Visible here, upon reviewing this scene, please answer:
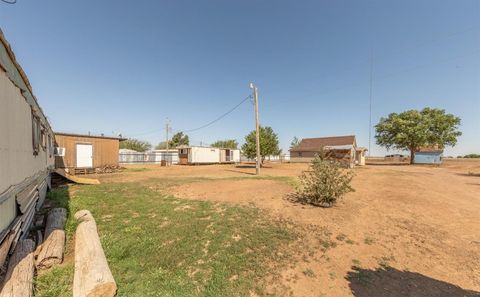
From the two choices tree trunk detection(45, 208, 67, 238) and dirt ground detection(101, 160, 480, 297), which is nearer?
dirt ground detection(101, 160, 480, 297)

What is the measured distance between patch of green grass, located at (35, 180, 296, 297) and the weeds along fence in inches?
1087

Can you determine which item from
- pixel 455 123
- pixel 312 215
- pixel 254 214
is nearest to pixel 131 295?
pixel 254 214

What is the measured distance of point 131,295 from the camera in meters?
3.45

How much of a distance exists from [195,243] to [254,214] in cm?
256

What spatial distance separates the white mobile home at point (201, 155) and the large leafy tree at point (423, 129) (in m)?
32.1

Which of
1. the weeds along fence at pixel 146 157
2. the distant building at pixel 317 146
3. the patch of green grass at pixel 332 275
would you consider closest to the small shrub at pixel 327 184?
the patch of green grass at pixel 332 275

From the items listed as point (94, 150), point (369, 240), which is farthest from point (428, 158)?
point (94, 150)

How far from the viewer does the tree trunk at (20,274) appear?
3.10m

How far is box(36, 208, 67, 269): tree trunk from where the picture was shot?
13.4 ft

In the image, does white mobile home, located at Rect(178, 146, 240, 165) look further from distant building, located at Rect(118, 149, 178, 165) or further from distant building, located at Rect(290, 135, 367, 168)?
distant building, located at Rect(290, 135, 367, 168)

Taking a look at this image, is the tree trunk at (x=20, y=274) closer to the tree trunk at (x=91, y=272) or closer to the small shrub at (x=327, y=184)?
the tree trunk at (x=91, y=272)

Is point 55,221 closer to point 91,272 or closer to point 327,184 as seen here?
point 91,272

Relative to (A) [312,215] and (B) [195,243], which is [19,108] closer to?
A: (B) [195,243]

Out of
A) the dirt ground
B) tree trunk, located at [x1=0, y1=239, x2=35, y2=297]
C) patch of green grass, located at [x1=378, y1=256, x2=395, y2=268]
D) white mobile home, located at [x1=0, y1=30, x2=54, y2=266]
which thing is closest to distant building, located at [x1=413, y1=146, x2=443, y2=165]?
the dirt ground
